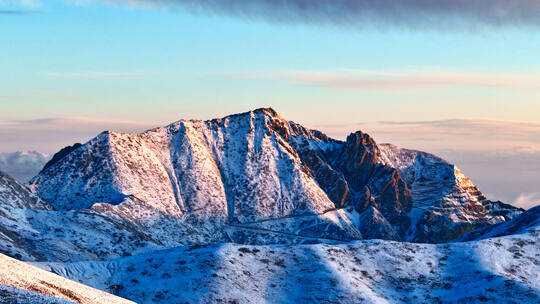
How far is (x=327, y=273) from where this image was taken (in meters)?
129

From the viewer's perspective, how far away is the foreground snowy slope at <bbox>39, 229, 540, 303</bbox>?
119500mm

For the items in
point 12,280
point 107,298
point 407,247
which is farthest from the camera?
point 407,247

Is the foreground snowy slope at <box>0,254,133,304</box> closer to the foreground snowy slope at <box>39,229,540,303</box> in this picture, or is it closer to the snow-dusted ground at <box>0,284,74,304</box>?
the snow-dusted ground at <box>0,284,74,304</box>

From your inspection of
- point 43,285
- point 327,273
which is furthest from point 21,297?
point 327,273

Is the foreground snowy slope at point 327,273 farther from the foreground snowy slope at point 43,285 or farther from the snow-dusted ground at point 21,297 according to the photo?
the snow-dusted ground at point 21,297

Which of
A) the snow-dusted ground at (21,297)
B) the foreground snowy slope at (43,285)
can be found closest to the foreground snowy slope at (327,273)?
the foreground snowy slope at (43,285)

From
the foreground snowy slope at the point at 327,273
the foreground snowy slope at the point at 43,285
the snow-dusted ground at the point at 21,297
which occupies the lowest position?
the foreground snowy slope at the point at 327,273

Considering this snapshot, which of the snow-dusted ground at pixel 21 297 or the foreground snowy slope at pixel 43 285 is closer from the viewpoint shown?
the snow-dusted ground at pixel 21 297

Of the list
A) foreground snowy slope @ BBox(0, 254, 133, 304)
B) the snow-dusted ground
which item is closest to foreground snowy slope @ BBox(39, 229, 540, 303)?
foreground snowy slope @ BBox(0, 254, 133, 304)

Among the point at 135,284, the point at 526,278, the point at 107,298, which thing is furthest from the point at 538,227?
the point at 107,298

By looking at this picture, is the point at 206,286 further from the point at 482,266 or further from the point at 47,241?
the point at 47,241

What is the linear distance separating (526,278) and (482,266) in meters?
7.16

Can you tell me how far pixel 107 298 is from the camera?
7206 cm

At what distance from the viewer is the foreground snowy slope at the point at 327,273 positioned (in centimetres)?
11950
